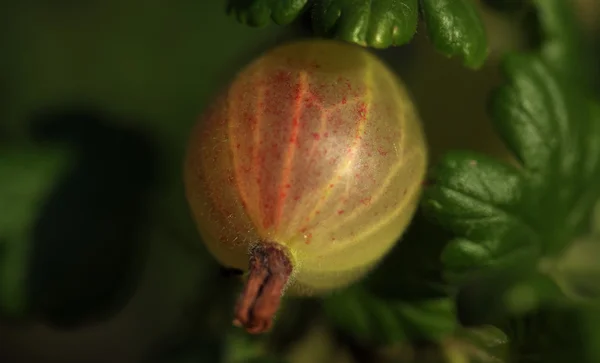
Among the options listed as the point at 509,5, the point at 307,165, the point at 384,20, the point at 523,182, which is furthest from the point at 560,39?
the point at 307,165

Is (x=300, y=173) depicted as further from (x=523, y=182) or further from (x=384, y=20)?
(x=523, y=182)

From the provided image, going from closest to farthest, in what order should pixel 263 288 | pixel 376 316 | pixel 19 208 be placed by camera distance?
1. pixel 263 288
2. pixel 376 316
3. pixel 19 208

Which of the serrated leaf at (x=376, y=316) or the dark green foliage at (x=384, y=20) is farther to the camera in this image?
the serrated leaf at (x=376, y=316)

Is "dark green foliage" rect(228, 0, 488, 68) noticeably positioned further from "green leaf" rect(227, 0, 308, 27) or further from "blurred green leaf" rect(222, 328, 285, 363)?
"blurred green leaf" rect(222, 328, 285, 363)

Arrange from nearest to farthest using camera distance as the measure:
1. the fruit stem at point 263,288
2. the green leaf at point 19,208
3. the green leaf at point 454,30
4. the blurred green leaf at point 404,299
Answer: the fruit stem at point 263,288 → the green leaf at point 454,30 → the blurred green leaf at point 404,299 → the green leaf at point 19,208

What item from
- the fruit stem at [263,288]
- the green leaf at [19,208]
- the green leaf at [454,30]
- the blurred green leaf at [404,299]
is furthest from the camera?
the green leaf at [19,208]

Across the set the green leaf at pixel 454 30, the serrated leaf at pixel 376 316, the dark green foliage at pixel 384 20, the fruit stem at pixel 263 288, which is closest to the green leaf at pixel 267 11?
the dark green foliage at pixel 384 20

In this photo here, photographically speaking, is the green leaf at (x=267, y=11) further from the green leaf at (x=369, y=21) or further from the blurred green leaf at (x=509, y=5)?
the blurred green leaf at (x=509, y=5)
